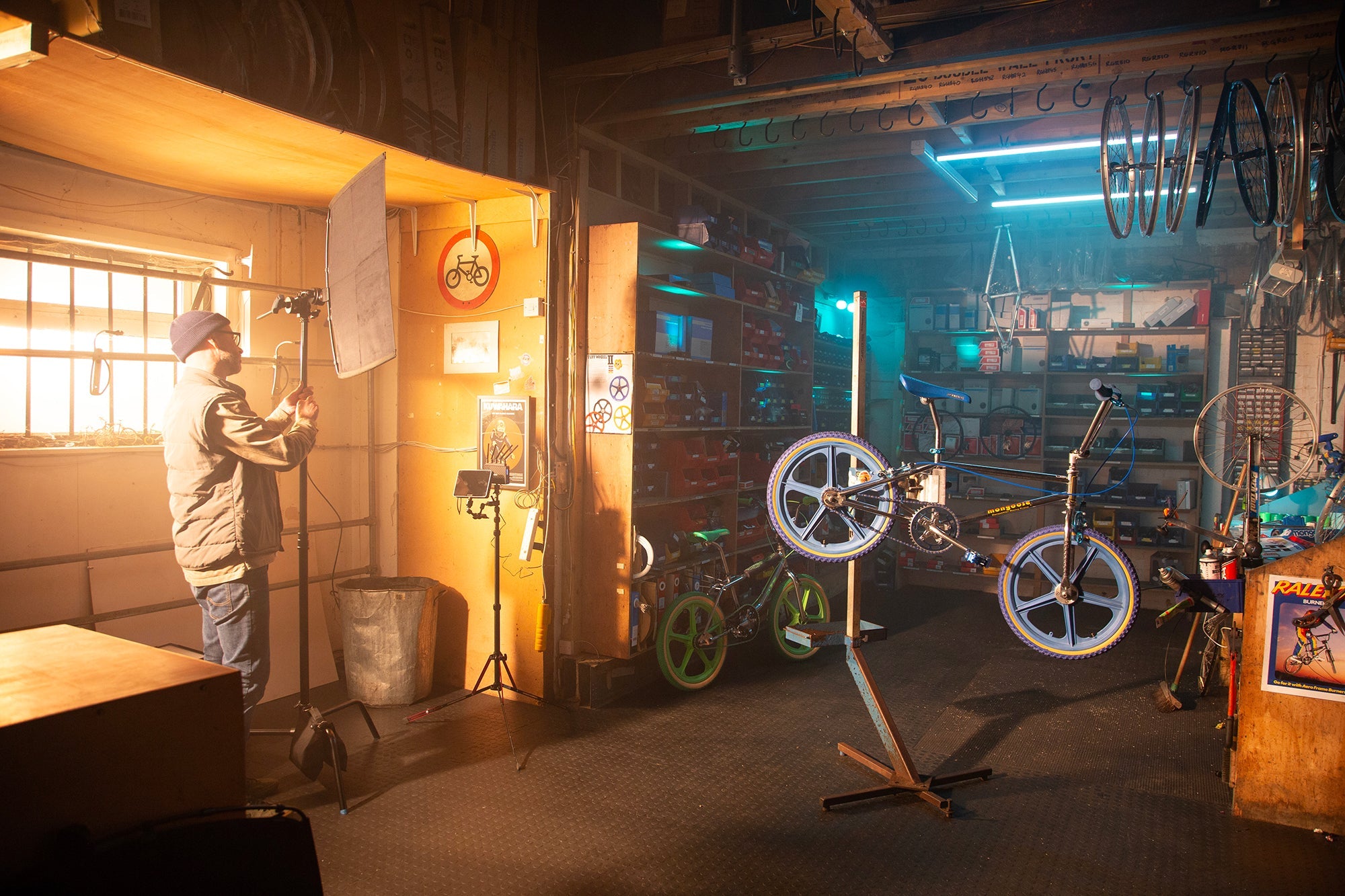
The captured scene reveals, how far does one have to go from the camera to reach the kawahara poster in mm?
3090

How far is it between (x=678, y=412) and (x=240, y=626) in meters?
2.53

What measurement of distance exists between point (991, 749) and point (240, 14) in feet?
14.3

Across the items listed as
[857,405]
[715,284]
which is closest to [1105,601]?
[857,405]

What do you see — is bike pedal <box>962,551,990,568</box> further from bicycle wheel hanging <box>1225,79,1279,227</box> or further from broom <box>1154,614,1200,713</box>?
broom <box>1154,614,1200,713</box>

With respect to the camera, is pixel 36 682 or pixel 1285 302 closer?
pixel 36 682

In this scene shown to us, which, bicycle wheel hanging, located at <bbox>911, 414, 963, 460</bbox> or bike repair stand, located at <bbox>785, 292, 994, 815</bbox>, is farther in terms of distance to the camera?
bicycle wheel hanging, located at <bbox>911, 414, 963, 460</bbox>

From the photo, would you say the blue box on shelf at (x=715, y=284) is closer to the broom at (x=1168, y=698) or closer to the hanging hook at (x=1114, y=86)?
the hanging hook at (x=1114, y=86)

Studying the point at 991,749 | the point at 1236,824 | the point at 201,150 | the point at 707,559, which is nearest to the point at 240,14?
the point at 201,150

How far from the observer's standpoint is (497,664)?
4.20 meters

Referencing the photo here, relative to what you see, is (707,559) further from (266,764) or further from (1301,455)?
(1301,455)

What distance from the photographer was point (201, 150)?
333 cm

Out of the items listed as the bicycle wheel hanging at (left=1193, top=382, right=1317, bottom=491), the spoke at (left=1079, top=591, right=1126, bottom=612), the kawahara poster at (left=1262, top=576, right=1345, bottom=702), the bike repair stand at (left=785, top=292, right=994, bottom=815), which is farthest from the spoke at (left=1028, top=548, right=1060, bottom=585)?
the bicycle wheel hanging at (left=1193, top=382, right=1317, bottom=491)

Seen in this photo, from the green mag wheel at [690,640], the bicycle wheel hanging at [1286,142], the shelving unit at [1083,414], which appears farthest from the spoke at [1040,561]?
the shelving unit at [1083,414]

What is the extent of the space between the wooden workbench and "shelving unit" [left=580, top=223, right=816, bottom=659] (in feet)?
9.71
